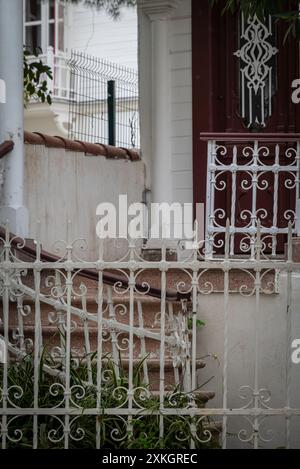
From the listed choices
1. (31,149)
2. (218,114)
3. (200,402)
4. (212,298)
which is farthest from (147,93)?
(200,402)

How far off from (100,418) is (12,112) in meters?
2.70

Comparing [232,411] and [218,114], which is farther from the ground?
[218,114]

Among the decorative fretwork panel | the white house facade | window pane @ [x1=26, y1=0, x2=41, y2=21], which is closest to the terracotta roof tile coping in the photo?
the white house facade

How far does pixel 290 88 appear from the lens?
762cm

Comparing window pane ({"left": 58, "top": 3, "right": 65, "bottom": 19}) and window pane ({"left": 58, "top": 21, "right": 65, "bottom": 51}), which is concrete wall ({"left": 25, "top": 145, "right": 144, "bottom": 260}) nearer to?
window pane ({"left": 58, "top": 21, "right": 65, "bottom": 51})

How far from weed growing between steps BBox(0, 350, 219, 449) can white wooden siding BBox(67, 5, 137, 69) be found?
10375 mm

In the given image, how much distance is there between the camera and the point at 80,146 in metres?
8.06

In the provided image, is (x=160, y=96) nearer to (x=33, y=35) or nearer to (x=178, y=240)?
(x=178, y=240)

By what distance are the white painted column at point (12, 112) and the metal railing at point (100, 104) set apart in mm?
4471

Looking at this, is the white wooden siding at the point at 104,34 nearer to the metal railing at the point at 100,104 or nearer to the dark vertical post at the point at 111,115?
the metal railing at the point at 100,104

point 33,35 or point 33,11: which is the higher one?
point 33,11

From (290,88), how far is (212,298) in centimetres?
226

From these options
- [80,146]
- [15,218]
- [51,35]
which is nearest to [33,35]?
[51,35]

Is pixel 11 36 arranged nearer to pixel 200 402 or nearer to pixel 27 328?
pixel 27 328
